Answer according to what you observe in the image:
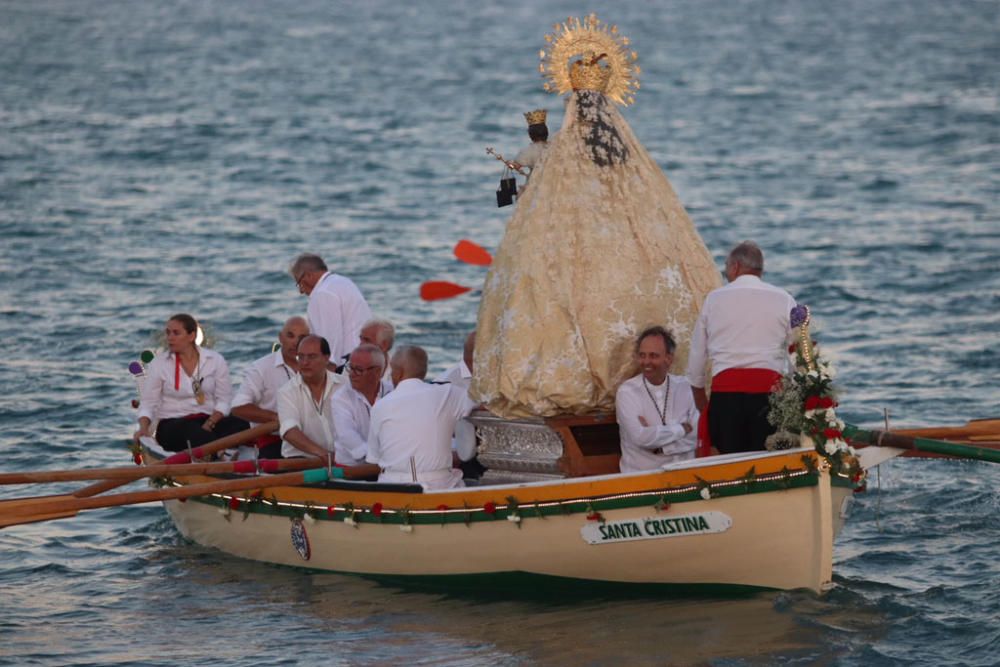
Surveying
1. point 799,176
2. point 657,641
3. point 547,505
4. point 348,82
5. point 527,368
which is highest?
point 348,82

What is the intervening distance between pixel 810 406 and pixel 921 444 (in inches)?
29.6

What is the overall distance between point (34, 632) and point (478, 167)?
29.2 meters

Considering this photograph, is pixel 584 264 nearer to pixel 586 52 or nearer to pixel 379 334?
pixel 586 52

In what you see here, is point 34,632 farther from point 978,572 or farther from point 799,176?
point 799,176

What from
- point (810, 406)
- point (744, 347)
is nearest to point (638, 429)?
point (744, 347)

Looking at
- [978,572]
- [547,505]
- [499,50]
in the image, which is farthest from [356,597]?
[499,50]

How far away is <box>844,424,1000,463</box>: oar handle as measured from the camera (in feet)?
37.6

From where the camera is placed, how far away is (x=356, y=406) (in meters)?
13.5

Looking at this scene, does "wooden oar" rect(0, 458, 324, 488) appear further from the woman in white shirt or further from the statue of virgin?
the statue of virgin

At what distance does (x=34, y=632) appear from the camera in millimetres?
12961

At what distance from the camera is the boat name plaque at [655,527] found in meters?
11.7

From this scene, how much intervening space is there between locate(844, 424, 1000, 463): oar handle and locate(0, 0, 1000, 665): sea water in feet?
3.93

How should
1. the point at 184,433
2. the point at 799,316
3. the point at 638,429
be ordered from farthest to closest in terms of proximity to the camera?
the point at 184,433 → the point at 638,429 → the point at 799,316

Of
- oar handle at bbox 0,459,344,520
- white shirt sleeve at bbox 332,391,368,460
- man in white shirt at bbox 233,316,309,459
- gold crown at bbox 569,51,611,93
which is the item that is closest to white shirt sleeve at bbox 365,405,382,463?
white shirt sleeve at bbox 332,391,368,460
